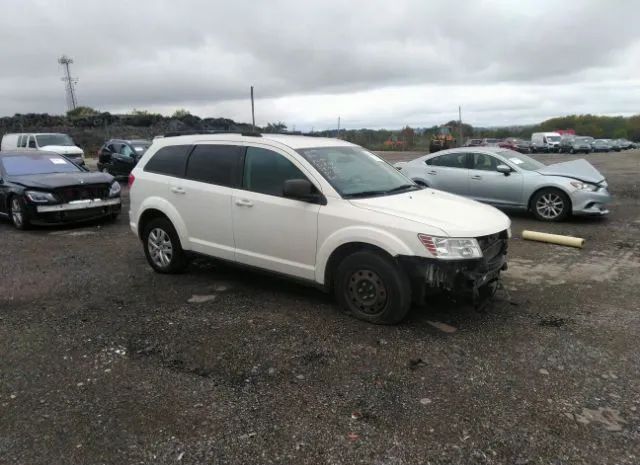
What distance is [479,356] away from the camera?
4000 millimetres

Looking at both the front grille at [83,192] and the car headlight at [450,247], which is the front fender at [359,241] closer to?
the car headlight at [450,247]

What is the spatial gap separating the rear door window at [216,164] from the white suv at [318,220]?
14 millimetres

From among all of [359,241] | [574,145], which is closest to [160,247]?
[359,241]

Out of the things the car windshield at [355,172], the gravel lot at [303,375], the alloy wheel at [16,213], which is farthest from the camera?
the alloy wheel at [16,213]

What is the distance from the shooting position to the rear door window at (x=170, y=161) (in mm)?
5953

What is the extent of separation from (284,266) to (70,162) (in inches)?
299

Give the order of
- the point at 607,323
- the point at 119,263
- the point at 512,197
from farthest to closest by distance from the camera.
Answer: the point at 512,197 < the point at 119,263 < the point at 607,323

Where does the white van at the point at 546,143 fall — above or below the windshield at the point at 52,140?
below

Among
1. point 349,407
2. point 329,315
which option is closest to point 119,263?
point 329,315

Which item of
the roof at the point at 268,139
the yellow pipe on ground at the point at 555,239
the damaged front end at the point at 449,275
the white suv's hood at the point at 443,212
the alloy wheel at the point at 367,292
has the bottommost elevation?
the yellow pipe on ground at the point at 555,239

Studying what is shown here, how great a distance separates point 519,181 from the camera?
1005 cm

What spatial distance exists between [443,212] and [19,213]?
798 centimetres

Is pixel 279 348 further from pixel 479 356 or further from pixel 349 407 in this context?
pixel 479 356

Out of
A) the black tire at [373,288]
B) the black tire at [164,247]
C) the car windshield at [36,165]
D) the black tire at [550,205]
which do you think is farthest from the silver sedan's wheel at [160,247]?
the black tire at [550,205]
